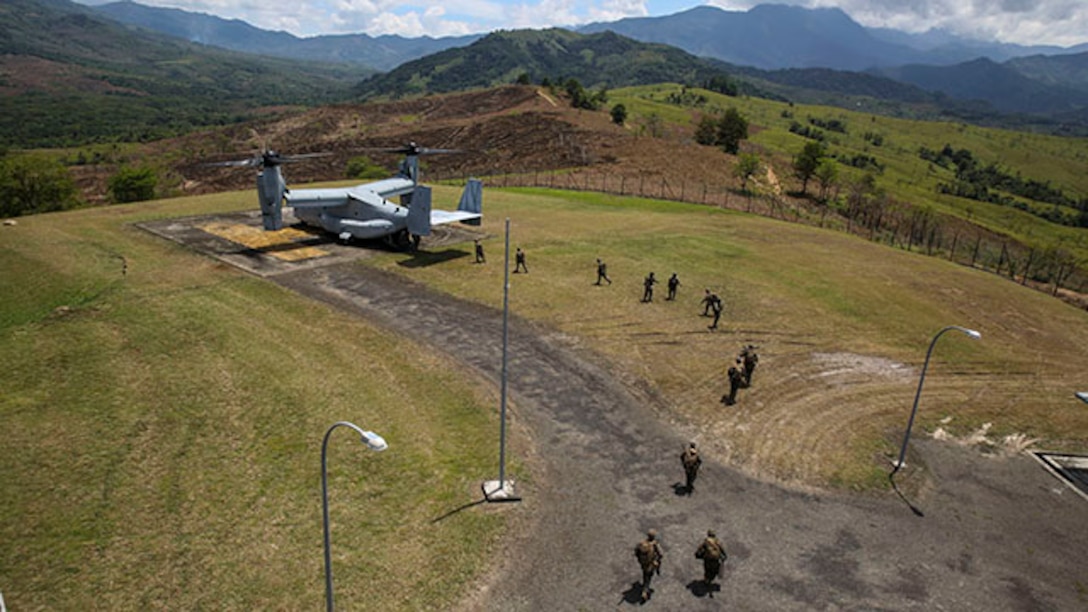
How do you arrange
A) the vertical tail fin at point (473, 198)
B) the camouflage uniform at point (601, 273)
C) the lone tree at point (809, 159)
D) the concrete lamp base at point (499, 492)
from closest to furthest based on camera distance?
the concrete lamp base at point (499, 492), the camouflage uniform at point (601, 273), the vertical tail fin at point (473, 198), the lone tree at point (809, 159)

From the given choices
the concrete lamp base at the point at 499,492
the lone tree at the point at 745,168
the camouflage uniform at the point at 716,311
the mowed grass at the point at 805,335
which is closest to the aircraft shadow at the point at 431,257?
the mowed grass at the point at 805,335

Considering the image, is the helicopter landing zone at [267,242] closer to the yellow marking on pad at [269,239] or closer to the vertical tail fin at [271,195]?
the yellow marking on pad at [269,239]

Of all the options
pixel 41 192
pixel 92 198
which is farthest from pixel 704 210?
pixel 92 198

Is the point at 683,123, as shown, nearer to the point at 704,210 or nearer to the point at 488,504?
the point at 704,210

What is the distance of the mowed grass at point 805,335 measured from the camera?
2408cm

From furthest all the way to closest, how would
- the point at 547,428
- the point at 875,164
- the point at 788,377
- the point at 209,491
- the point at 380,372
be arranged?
the point at 875,164, the point at 788,377, the point at 380,372, the point at 547,428, the point at 209,491

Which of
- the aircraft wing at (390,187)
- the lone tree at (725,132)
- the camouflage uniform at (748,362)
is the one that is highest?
the lone tree at (725,132)

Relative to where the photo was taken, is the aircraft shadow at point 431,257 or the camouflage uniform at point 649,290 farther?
the aircraft shadow at point 431,257

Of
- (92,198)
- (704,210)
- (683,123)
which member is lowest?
(92,198)

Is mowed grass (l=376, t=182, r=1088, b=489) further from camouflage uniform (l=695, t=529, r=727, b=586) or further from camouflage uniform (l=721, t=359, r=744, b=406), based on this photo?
camouflage uniform (l=695, t=529, r=727, b=586)

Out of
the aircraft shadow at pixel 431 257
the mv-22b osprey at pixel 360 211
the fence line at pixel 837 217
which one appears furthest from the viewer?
the fence line at pixel 837 217

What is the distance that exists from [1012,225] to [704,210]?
76.8 m

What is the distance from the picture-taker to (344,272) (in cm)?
3928

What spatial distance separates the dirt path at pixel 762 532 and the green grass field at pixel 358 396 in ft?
4.37
